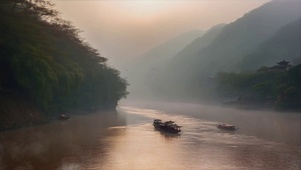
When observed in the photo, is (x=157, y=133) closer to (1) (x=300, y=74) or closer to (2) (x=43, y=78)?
(2) (x=43, y=78)

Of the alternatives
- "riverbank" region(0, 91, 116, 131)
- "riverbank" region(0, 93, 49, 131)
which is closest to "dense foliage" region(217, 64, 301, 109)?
"riverbank" region(0, 91, 116, 131)

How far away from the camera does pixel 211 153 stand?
4241 centimetres

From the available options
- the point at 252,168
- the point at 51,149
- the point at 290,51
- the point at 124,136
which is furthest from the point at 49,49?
the point at 290,51

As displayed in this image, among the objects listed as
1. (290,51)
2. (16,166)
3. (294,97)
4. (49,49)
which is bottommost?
A: (16,166)

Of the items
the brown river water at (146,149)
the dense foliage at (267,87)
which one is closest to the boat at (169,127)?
the brown river water at (146,149)

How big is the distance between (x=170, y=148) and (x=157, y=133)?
15.5 metres

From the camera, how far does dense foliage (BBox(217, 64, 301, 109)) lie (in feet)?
345

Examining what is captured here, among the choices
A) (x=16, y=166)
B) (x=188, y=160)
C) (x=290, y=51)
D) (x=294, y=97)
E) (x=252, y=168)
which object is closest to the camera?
(x=16, y=166)

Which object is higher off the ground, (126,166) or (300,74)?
(300,74)

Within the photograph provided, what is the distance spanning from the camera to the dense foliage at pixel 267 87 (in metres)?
105

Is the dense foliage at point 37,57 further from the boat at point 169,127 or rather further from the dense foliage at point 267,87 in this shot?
the dense foliage at point 267,87

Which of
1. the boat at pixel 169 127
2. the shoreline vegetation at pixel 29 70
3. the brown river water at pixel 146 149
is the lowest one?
the brown river water at pixel 146 149

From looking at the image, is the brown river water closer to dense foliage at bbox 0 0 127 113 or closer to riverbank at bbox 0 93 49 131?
riverbank at bbox 0 93 49 131

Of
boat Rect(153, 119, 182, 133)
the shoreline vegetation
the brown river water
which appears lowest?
the brown river water
